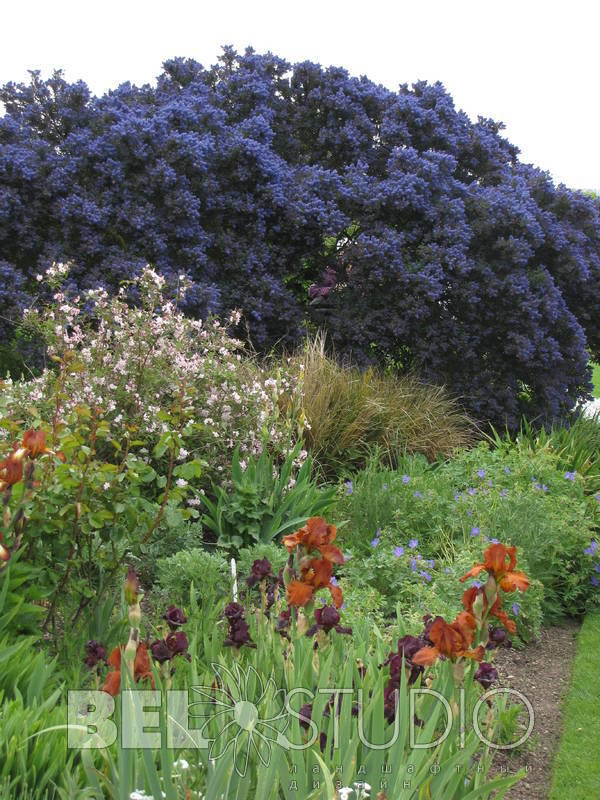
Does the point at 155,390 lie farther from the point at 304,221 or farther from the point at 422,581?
the point at 304,221

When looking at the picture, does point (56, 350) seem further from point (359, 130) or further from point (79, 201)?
point (359, 130)

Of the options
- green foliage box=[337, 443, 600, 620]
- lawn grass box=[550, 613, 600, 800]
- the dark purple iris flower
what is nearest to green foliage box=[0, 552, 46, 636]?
the dark purple iris flower

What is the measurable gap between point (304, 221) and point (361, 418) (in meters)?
2.28

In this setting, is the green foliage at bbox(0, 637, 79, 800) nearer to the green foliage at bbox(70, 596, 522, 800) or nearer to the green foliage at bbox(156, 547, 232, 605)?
the green foliage at bbox(70, 596, 522, 800)

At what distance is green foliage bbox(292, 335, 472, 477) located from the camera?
6348 mm

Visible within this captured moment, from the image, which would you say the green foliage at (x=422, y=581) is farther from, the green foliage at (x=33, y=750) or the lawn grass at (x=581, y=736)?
the green foliage at (x=33, y=750)

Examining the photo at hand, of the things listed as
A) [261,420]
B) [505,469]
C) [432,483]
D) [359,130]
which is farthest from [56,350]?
[359,130]

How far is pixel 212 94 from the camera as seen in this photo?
28.2 ft

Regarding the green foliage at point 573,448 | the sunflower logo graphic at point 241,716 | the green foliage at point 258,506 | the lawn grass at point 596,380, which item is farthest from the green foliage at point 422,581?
the lawn grass at point 596,380

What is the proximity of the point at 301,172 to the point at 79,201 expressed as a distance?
2292mm

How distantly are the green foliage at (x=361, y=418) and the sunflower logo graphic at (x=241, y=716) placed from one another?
3.88 meters

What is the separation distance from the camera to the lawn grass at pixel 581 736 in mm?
3107

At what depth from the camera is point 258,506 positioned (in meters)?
4.68

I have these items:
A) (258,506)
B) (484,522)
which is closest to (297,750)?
(258,506)
